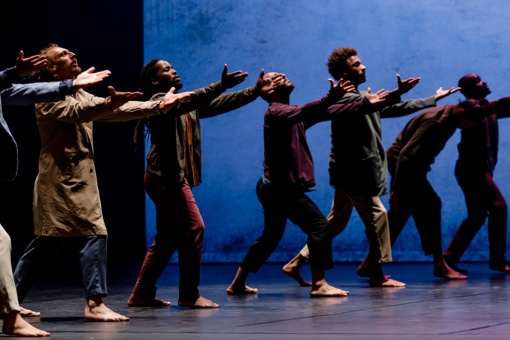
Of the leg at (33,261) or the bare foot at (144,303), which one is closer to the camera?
the leg at (33,261)

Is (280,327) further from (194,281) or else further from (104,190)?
(104,190)

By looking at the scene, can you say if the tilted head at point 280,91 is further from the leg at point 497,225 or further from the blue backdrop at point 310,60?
the blue backdrop at point 310,60

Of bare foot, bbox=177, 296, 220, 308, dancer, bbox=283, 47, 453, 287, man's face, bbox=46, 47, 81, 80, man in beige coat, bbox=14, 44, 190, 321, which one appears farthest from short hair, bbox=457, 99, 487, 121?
man's face, bbox=46, 47, 81, 80

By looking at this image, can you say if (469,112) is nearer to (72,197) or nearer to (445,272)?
(445,272)

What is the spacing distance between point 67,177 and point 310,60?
197 inches

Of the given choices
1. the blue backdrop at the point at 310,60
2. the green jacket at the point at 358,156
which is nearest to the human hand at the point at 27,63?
the green jacket at the point at 358,156

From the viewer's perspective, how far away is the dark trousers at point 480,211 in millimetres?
7949

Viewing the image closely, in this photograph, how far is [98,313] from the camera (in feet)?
16.5

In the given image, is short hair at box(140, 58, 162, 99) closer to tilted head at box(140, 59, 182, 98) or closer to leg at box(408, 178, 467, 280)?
tilted head at box(140, 59, 182, 98)

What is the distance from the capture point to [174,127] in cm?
562

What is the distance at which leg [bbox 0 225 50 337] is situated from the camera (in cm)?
430

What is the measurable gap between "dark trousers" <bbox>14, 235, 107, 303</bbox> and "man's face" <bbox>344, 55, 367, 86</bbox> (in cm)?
243

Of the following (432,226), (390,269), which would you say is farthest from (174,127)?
(390,269)

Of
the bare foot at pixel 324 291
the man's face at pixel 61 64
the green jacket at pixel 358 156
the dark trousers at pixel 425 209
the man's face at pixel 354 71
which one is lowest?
the bare foot at pixel 324 291
